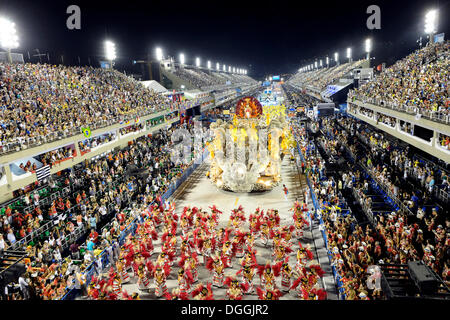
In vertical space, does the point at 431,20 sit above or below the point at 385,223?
above

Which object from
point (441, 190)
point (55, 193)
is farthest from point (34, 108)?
point (441, 190)

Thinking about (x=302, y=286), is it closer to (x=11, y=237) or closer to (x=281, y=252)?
(x=281, y=252)

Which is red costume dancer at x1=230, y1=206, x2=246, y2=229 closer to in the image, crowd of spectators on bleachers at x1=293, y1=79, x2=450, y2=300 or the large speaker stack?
crowd of spectators on bleachers at x1=293, y1=79, x2=450, y2=300

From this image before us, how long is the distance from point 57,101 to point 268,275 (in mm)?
26008

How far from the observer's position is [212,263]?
12.2 m

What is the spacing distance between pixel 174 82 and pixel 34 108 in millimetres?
44947

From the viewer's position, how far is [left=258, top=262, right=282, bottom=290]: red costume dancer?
1076 cm

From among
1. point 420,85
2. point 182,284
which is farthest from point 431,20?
point 182,284

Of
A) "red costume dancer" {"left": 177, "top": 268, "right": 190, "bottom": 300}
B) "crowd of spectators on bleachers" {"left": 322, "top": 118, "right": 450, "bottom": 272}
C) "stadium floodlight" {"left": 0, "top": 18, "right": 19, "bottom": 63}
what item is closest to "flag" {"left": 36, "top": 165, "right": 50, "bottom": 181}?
"red costume dancer" {"left": 177, "top": 268, "right": 190, "bottom": 300}

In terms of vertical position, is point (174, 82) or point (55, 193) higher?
point (174, 82)

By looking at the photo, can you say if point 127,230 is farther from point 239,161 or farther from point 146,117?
point 146,117

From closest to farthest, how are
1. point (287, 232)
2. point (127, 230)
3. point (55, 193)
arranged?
point (287, 232) < point (127, 230) < point (55, 193)
